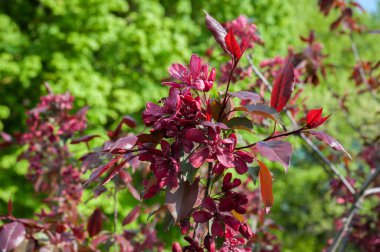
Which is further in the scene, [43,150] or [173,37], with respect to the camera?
[173,37]

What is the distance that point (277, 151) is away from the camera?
0.81 m

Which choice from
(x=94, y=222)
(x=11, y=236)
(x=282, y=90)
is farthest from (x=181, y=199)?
(x=94, y=222)

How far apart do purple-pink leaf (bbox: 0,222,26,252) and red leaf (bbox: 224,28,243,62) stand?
0.76m

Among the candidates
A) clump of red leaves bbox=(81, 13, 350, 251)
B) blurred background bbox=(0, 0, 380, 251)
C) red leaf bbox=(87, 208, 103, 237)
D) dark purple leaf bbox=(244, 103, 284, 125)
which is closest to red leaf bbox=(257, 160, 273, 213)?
clump of red leaves bbox=(81, 13, 350, 251)

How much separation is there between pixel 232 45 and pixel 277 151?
0.76ft

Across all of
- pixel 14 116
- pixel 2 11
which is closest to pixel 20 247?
pixel 14 116

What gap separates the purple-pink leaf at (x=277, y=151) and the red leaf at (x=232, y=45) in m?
0.19

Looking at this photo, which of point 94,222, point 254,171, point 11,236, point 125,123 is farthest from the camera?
point 94,222

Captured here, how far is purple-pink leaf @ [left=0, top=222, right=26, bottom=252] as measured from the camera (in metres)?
1.15

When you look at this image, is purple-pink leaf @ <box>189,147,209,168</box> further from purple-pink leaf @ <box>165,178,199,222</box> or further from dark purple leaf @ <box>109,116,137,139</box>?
dark purple leaf @ <box>109,116,137,139</box>

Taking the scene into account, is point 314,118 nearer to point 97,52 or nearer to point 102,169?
point 102,169

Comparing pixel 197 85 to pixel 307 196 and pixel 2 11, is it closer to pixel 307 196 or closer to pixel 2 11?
pixel 2 11

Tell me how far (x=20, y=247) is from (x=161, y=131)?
619 mm

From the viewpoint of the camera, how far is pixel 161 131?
2.93 ft
